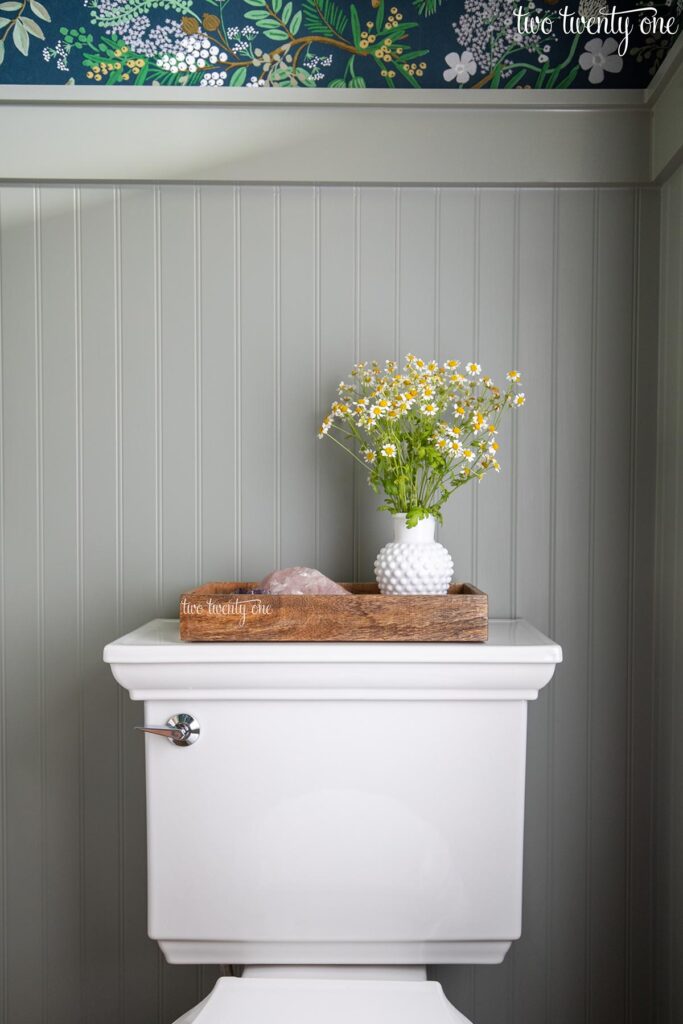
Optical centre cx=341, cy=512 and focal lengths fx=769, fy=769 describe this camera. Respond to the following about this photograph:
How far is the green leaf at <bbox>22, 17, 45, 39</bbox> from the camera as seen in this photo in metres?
1.19

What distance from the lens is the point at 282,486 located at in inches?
47.7

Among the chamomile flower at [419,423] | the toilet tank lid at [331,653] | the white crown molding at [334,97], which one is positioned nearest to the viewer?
the toilet tank lid at [331,653]

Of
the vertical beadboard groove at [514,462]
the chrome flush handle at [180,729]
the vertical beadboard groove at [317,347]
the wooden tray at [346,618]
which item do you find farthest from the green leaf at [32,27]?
the chrome flush handle at [180,729]

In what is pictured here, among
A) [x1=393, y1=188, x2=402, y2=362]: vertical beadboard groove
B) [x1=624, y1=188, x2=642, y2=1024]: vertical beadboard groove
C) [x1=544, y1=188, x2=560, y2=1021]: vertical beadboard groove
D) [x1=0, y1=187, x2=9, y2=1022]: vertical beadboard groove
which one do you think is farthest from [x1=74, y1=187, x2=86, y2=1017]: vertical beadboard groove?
[x1=624, y1=188, x2=642, y2=1024]: vertical beadboard groove

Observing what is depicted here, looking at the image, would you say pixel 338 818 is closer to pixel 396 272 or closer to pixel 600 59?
pixel 396 272

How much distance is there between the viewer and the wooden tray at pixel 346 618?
0.96 meters

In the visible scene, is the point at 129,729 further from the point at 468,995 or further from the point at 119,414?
the point at 468,995

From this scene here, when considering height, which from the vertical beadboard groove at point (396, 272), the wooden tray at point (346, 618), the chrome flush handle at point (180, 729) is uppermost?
the vertical beadboard groove at point (396, 272)

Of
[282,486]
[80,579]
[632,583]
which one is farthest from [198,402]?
[632,583]

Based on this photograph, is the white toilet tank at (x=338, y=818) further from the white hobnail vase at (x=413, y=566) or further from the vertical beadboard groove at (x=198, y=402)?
the vertical beadboard groove at (x=198, y=402)

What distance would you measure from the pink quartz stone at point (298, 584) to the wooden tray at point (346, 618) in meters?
0.05

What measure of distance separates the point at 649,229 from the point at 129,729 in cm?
113

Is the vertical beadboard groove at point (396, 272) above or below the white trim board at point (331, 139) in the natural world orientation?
below

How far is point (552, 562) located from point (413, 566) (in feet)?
1.00
